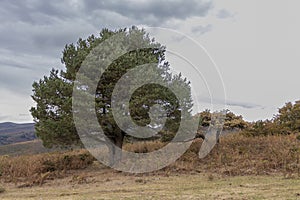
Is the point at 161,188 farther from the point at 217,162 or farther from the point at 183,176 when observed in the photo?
the point at 217,162

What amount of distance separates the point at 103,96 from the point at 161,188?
23.2ft

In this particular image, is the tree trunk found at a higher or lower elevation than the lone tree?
lower

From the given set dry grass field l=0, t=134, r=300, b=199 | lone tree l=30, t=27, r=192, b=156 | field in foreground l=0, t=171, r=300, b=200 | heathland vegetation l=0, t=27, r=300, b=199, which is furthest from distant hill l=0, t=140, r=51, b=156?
field in foreground l=0, t=171, r=300, b=200

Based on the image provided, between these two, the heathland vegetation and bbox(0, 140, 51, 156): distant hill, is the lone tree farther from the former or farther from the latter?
bbox(0, 140, 51, 156): distant hill

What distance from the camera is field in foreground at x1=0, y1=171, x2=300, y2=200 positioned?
33.8 ft

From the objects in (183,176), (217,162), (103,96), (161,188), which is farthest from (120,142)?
(161,188)

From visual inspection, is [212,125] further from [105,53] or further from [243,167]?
[105,53]

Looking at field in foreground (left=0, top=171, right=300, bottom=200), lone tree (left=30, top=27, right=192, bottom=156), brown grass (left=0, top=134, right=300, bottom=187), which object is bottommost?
field in foreground (left=0, top=171, right=300, bottom=200)

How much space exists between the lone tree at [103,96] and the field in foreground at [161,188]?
2.49 m

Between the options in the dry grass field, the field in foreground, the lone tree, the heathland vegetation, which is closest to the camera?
the field in foreground

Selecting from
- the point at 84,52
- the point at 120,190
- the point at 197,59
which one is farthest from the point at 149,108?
the point at 120,190

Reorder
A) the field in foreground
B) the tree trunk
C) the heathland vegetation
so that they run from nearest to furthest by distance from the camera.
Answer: the field in foreground, the heathland vegetation, the tree trunk

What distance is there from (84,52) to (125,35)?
2505 millimetres

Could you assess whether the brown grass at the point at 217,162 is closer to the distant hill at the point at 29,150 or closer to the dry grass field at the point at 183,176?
the dry grass field at the point at 183,176
